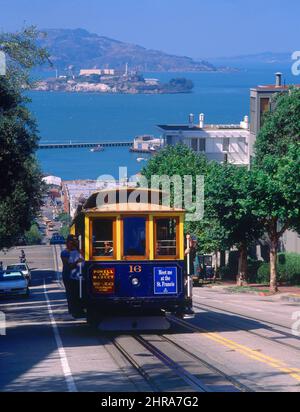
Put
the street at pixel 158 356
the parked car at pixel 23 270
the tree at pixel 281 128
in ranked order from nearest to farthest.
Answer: the street at pixel 158 356
the tree at pixel 281 128
the parked car at pixel 23 270

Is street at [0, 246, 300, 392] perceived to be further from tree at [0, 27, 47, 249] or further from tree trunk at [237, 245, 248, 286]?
tree trunk at [237, 245, 248, 286]

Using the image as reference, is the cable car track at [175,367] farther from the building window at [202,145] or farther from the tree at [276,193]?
the building window at [202,145]

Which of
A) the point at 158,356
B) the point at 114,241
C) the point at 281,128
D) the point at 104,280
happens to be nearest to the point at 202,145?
the point at 281,128

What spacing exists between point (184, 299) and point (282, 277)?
25522mm

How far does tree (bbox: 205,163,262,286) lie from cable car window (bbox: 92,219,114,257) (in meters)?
18.3

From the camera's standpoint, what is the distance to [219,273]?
55.2 m

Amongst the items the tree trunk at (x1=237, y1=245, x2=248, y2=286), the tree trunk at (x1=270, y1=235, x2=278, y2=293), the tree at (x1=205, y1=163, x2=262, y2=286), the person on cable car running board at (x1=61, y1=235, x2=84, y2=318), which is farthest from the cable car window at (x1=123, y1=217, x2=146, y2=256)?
the tree trunk at (x1=237, y1=245, x2=248, y2=286)

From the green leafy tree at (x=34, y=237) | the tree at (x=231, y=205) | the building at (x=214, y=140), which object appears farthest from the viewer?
the green leafy tree at (x=34, y=237)

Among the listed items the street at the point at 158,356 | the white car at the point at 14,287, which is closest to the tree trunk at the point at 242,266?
the white car at the point at 14,287

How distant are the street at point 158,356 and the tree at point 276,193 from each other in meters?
11.6

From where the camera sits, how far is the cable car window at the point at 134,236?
64.0ft

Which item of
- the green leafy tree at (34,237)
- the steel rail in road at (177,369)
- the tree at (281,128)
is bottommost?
the steel rail in road at (177,369)
